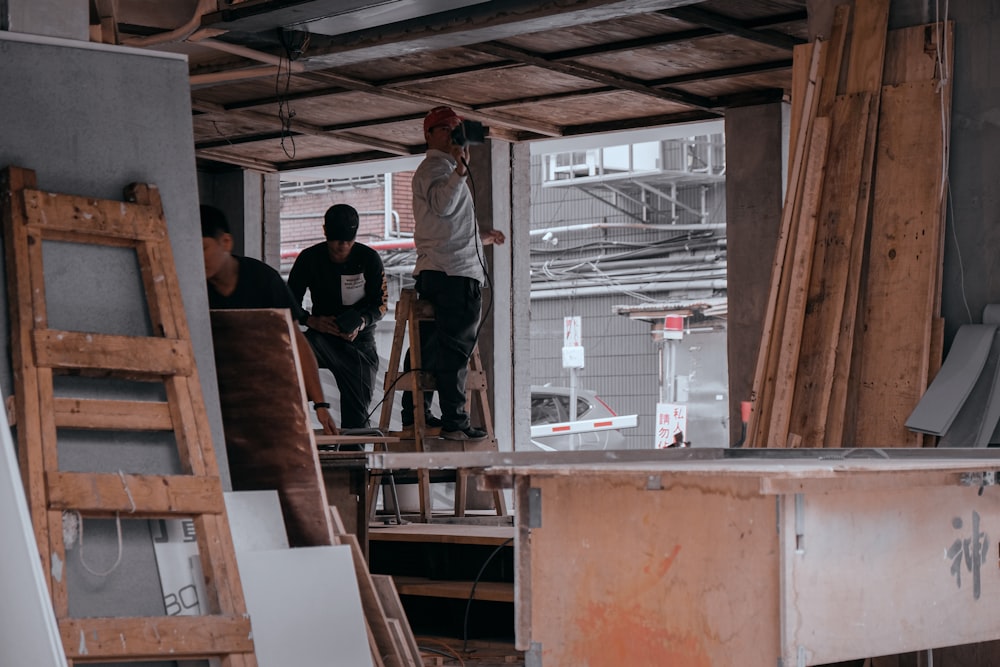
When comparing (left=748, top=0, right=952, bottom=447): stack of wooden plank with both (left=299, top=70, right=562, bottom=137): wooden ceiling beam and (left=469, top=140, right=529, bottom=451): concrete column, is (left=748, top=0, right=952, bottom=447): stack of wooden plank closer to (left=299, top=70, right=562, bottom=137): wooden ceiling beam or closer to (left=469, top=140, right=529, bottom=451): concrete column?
(left=299, top=70, right=562, bottom=137): wooden ceiling beam

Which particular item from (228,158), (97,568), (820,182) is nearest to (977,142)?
(820,182)

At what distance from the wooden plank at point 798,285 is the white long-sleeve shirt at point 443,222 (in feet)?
7.71

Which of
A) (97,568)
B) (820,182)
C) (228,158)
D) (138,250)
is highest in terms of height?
(228,158)

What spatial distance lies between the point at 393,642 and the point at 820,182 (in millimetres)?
2908

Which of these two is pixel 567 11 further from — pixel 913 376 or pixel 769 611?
pixel 769 611

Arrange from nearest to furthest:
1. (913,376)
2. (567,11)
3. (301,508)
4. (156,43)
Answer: (301,508), (913,376), (567,11), (156,43)

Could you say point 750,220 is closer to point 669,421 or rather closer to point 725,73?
point 725,73

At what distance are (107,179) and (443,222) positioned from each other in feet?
12.0

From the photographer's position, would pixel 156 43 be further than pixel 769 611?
Yes

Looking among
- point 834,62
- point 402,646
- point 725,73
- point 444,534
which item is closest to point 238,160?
point 725,73

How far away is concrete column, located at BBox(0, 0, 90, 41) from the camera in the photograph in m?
4.31

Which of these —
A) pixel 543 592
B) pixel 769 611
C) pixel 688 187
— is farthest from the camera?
pixel 688 187

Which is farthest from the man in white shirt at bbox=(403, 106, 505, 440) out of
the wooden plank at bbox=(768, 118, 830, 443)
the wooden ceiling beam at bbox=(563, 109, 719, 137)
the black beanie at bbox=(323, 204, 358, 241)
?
the wooden ceiling beam at bbox=(563, 109, 719, 137)

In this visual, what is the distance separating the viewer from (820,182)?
19.1ft
